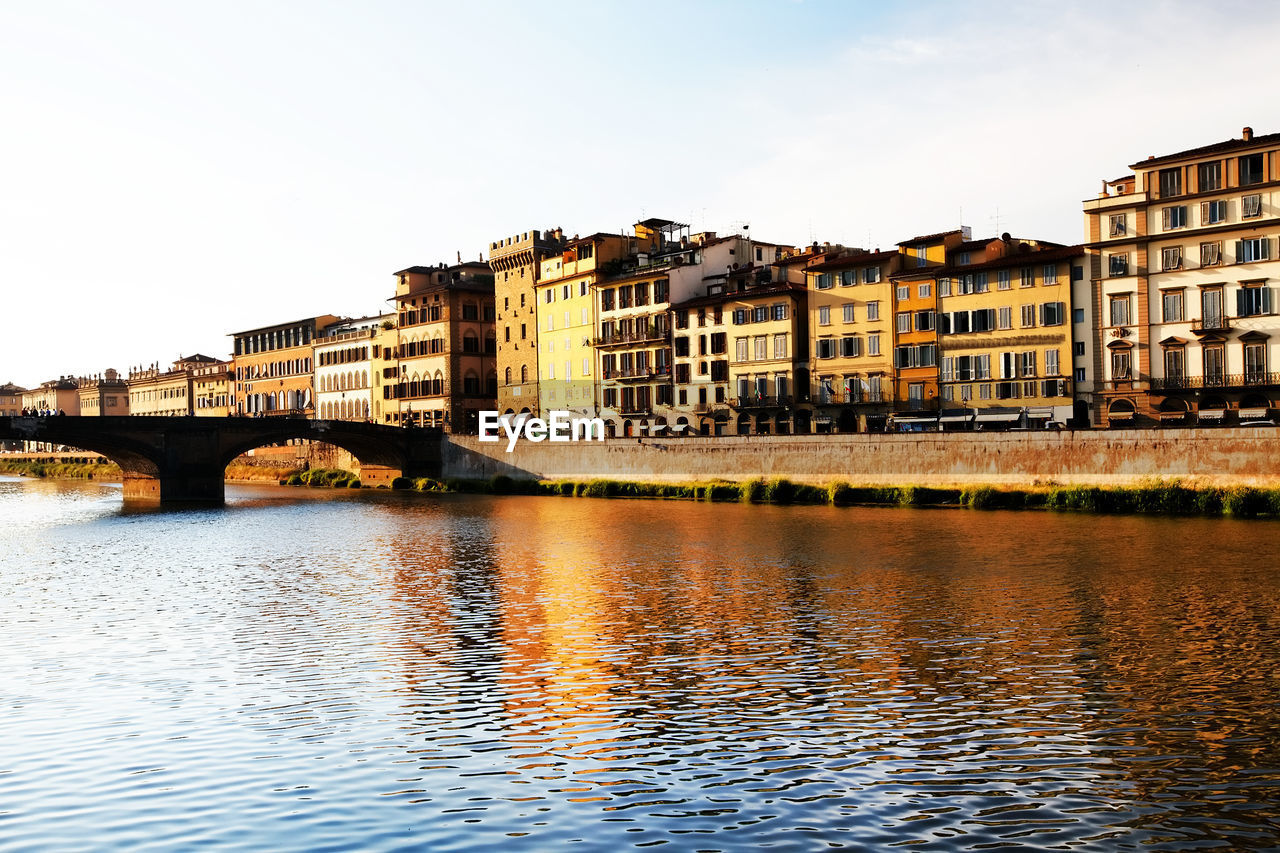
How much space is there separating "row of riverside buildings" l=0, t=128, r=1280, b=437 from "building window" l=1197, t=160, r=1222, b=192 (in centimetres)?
7

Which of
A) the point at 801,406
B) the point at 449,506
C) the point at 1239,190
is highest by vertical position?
the point at 1239,190

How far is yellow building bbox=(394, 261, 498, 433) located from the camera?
107m

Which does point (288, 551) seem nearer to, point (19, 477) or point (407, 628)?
point (407, 628)

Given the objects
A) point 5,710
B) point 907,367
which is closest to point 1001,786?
point 5,710

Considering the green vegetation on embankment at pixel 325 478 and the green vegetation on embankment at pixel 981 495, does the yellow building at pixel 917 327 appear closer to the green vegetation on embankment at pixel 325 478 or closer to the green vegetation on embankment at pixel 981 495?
the green vegetation on embankment at pixel 981 495

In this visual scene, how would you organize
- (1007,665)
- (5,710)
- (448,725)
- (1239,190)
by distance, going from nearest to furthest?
1. (448,725)
2. (5,710)
3. (1007,665)
4. (1239,190)

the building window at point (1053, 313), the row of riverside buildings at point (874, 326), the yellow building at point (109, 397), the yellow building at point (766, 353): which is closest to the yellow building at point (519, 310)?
the row of riverside buildings at point (874, 326)

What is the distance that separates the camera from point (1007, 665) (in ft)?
67.3

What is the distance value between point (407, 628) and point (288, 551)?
20.3 m

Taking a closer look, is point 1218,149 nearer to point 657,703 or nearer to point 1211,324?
point 1211,324

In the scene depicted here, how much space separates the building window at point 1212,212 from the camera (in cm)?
5947

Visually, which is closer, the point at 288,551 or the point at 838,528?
the point at 288,551

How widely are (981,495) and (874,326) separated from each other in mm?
19884

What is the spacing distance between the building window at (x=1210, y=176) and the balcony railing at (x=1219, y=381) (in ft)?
30.7
